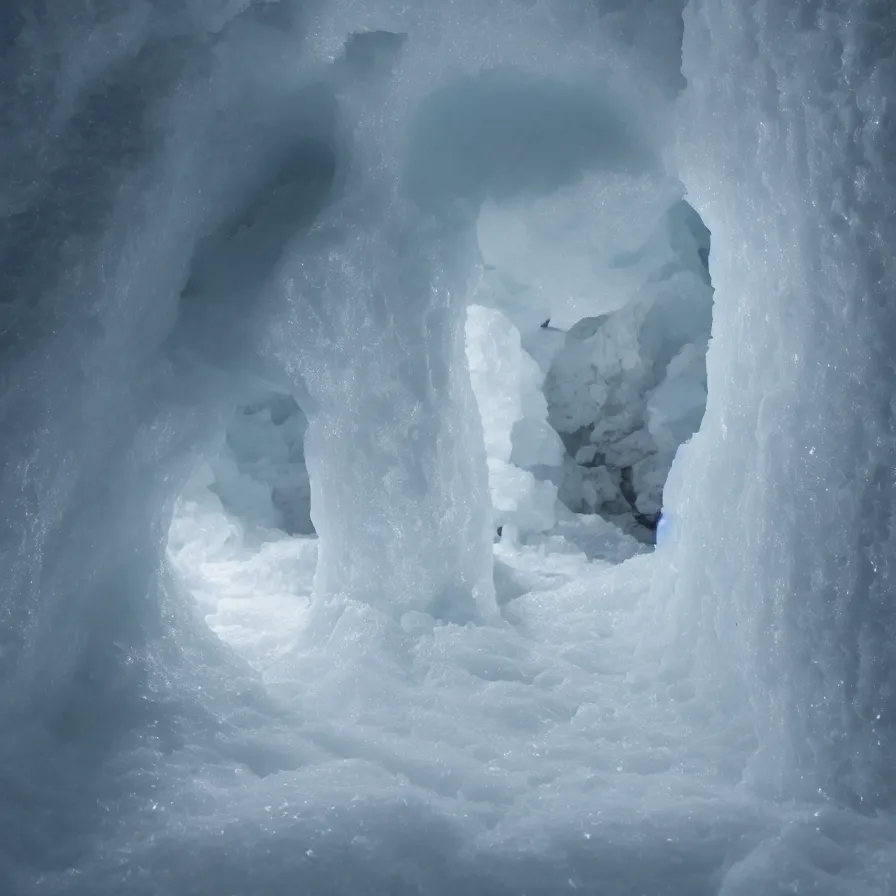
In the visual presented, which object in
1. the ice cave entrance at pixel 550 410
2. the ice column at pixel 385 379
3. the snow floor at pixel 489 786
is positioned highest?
the ice cave entrance at pixel 550 410

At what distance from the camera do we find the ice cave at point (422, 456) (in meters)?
2.19

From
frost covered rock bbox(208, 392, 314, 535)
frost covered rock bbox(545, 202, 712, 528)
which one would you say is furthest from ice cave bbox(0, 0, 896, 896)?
frost covered rock bbox(545, 202, 712, 528)

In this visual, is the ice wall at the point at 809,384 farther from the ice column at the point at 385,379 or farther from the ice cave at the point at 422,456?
the ice column at the point at 385,379

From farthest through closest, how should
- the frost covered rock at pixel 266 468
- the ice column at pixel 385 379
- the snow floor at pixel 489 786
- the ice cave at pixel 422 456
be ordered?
the frost covered rock at pixel 266 468, the ice column at pixel 385 379, the ice cave at pixel 422 456, the snow floor at pixel 489 786

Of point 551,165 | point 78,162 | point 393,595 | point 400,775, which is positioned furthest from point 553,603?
point 78,162

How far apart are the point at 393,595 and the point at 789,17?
3077mm

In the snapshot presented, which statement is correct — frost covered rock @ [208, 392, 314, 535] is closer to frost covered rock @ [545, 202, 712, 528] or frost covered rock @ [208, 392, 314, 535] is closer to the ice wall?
frost covered rock @ [545, 202, 712, 528]

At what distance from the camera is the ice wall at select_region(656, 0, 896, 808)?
2.22 meters

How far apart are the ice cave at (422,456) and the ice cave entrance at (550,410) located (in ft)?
0.57

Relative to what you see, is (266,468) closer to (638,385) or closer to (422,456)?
(638,385)

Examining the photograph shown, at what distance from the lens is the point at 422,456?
13.5 ft

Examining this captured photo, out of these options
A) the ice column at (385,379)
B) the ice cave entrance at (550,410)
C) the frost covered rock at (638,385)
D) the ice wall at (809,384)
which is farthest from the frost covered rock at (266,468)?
the ice wall at (809,384)

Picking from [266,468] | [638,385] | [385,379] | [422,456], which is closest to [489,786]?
[422,456]

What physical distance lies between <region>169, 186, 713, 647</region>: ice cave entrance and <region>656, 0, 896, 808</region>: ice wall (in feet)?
5.59
